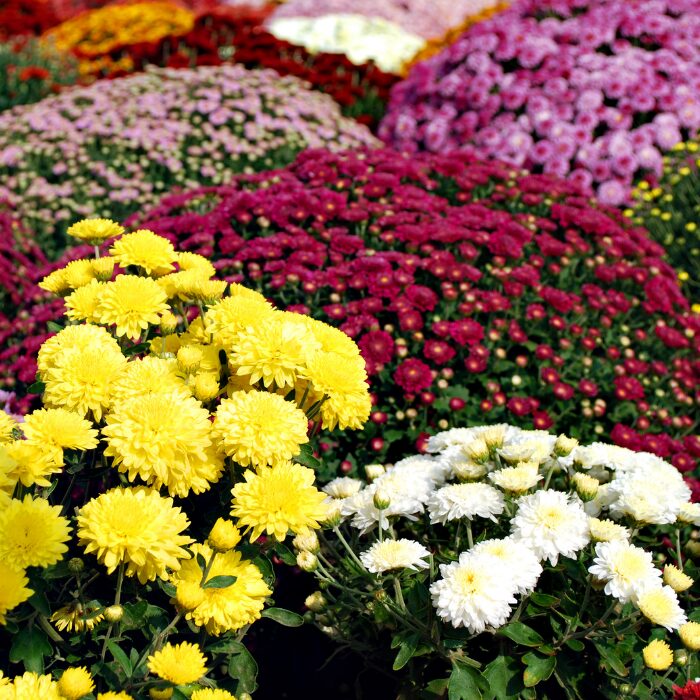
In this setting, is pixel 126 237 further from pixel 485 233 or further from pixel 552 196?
pixel 552 196

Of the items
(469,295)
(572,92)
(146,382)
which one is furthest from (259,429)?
(572,92)

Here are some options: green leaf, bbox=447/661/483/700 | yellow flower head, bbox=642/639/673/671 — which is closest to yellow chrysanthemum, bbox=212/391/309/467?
green leaf, bbox=447/661/483/700

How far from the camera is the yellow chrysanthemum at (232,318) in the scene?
1737 millimetres

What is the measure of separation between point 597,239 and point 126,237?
2.39 m

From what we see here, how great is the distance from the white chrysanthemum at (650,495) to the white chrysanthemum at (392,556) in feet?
1.66

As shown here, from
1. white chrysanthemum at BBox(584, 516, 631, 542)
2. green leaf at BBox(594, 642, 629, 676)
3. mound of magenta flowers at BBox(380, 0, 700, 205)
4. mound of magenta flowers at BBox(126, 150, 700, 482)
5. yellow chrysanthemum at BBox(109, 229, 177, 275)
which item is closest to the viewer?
green leaf at BBox(594, 642, 629, 676)

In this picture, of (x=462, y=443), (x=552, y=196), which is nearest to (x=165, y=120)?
(x=552, y=196)

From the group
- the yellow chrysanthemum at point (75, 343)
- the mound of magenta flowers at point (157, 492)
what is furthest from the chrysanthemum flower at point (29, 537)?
the yellow chrysanthemum at point (75, 343)

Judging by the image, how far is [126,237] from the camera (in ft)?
6.59

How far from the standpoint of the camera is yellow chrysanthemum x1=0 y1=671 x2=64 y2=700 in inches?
50.9

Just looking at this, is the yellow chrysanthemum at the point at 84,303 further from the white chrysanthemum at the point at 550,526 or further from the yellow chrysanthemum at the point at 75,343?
the white chrysanthemum at the point at 550,526

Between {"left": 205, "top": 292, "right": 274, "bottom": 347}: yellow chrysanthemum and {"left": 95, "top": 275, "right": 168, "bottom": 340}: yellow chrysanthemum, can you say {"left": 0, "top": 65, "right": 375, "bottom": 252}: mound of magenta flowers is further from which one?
{"left": 205, "top": 292, "right": 274, "bottom": 347}: yellow chrysanthemum

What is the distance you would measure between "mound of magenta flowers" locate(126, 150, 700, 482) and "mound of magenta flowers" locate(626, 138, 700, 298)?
1004mm

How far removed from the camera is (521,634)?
5.62ft
